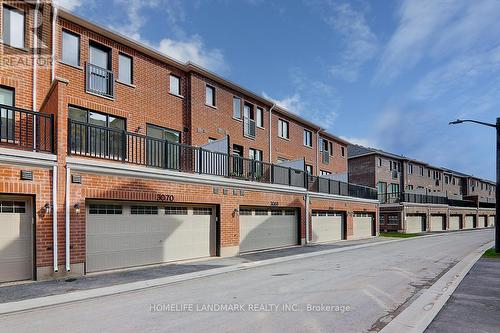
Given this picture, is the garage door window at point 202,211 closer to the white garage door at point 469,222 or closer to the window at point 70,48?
the window at point 70,48

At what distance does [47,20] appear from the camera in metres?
14.3

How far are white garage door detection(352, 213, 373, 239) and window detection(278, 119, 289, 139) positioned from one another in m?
8.79

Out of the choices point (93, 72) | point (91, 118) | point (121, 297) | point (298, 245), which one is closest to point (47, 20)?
point (93, 72)

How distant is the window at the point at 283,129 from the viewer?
27538mm

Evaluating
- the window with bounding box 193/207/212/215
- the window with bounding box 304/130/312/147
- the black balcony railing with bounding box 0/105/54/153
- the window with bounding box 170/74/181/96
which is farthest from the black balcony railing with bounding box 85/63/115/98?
the window with bounding box 304/130/312/147

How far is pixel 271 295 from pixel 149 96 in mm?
11752

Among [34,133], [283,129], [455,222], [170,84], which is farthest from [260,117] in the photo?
[455,222]

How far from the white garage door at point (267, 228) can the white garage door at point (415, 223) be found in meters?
24.7

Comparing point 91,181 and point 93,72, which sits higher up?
point 93,72

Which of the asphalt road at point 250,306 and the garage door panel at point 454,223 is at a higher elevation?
the asphalt road at point 250,306

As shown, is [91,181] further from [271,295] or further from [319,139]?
[319,139]

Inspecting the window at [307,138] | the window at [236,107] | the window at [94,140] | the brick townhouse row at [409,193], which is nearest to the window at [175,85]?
the window at [236,107]

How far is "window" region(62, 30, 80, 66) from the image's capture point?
14867 millimetres

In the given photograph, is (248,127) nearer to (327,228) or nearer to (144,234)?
(327,228)
